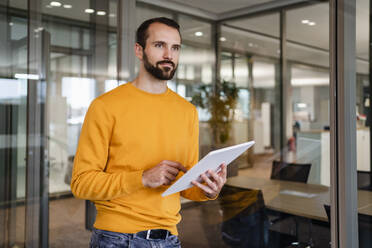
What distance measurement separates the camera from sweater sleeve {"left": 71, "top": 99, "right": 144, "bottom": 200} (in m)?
1.31

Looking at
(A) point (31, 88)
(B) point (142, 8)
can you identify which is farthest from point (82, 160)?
(A) point (31, 88)

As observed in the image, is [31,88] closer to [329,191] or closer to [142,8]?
[142,8]

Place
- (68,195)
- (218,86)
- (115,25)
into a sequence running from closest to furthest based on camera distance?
(115,25) → (68,195) → (218,86)

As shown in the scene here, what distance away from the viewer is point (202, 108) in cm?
323

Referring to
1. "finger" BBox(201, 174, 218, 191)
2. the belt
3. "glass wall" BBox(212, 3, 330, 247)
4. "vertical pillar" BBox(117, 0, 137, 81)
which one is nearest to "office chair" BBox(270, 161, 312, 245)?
"glass wall" BBox(212, 3, 330, 247)

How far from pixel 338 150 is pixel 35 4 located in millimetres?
Result: 2244

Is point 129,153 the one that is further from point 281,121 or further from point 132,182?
point 281,121

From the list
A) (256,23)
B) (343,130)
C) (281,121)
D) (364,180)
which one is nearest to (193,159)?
(343,130)

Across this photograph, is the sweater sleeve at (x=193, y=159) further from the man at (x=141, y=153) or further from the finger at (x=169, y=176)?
the finger at (x=169, y=176)

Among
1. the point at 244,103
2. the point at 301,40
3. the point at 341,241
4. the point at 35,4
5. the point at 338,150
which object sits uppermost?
the point at 35,4

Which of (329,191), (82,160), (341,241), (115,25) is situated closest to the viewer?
(82,160)

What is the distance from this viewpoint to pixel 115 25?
2582 millimetres

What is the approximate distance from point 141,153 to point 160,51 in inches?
15.8

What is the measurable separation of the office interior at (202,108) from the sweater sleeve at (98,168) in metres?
1.04
